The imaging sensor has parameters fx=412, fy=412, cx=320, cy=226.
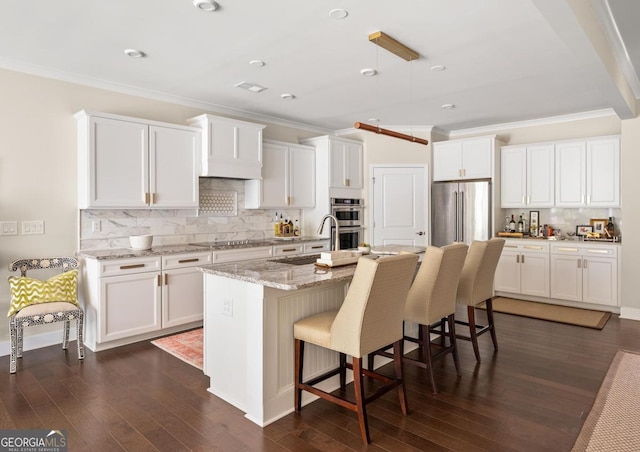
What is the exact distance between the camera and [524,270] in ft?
18.7

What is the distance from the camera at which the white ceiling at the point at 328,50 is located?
274 cm

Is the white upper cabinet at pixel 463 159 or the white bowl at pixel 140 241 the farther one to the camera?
the white upper cabinet at pixel 463 159

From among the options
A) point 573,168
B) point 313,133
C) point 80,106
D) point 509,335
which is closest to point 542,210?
point 573,168

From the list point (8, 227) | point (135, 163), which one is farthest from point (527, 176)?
point (8, 227)

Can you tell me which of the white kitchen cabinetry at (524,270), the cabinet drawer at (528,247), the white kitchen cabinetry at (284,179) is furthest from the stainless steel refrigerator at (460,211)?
the white kitchen cabinetry at (284,179)

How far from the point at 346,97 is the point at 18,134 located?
10.9 ft

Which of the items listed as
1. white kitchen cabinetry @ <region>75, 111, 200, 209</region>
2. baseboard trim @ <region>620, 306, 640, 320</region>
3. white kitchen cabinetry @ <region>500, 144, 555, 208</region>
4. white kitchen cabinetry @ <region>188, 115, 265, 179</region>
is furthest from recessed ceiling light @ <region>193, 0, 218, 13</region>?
baseboard trim @ <region>620, 306, 640, 320</region>

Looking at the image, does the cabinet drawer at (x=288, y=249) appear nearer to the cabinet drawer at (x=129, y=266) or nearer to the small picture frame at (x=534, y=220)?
the cabinet drawer at (x=129, y=266)

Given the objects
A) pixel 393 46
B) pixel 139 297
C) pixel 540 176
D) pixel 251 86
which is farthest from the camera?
pixel 540 176

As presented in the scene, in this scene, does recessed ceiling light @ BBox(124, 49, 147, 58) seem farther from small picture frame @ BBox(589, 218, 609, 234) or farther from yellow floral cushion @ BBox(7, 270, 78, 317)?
small picture frame @ BBox(589, 218, 609, 234)

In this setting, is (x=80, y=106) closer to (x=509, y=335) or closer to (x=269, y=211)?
(x=269, y=211)

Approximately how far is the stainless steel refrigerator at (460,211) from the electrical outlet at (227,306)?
4230 millimetres

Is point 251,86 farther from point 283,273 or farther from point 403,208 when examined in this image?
point 403,208

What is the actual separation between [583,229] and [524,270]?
95 centimetres
